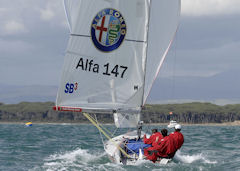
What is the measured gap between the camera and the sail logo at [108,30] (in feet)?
67.9

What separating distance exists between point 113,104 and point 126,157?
267 cm

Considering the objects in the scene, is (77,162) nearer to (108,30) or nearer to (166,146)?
(166,146)

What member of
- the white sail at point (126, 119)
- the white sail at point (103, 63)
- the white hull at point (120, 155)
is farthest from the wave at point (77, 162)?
the white sail at point (103, 63)

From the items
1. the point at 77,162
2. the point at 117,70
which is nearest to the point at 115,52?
the point at 117,70

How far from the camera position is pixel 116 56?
2111 cm

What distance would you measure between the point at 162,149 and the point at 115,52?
5.28 metres

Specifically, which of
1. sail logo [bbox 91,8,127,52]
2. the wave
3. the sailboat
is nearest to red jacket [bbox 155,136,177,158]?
the sailboat

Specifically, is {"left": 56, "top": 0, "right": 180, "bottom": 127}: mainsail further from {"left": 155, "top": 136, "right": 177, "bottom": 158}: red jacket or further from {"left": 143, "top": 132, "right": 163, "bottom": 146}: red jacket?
{"left": 155, "top": 136, "right": 177, "bottom": 158}: red jacket

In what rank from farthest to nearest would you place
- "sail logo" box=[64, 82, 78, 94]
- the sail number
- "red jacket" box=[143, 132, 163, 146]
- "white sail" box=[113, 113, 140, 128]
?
"white sail" box=[113, 113, 140, 128]
the sail number
"sail logo" box=[64, 82, 78, 94]
"red jacket" box=[143, 132, 163, 146]

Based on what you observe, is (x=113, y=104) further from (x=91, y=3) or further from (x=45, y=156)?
(x=45, y=156)

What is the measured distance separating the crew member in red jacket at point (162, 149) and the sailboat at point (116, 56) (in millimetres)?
827

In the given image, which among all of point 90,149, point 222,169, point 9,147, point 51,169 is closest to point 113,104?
point 51,169

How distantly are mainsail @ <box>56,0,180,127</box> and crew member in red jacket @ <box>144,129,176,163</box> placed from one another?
256 cm

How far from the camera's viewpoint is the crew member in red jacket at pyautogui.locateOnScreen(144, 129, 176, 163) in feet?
62.8
